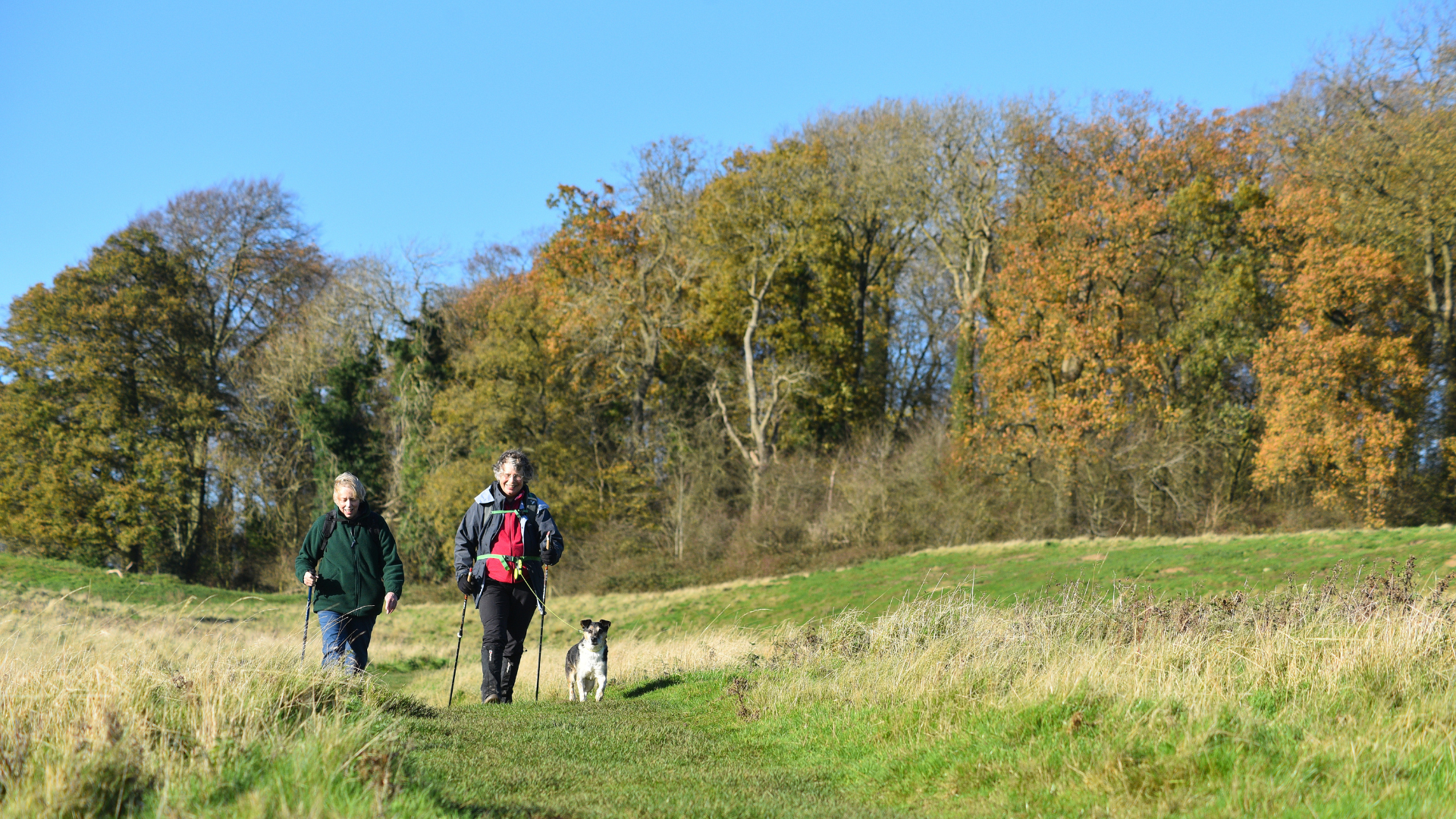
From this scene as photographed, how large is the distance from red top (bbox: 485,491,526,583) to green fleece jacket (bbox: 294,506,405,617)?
2.50ft

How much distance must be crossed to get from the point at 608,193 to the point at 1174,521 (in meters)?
25.3

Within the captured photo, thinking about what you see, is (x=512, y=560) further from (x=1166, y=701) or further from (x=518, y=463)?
(x=1166, y=701)

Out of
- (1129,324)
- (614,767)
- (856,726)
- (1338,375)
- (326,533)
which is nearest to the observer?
(614,767)

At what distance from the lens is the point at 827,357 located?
1614 inches

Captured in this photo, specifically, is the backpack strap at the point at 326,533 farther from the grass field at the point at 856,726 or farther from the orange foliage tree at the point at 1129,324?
the orange foliage tree at the point at 1129,324

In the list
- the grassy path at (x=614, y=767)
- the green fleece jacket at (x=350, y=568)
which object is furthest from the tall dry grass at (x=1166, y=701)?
the green fleece jacket at (x=350, y=568)

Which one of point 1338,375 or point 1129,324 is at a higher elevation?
point 1129,324

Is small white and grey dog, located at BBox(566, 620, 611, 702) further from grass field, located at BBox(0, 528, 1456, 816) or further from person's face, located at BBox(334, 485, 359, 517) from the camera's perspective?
person's face, located at BBox(334, 485, 359, 517)

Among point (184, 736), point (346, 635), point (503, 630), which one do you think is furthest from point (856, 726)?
point (346, 635)

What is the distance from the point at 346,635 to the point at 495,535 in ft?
4.64

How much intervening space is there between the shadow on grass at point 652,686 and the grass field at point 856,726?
1.9 inches

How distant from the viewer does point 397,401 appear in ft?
136

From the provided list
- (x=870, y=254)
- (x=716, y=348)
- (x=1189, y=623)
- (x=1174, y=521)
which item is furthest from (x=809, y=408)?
(x=1189, y=623)

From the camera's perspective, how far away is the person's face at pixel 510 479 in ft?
28.2
